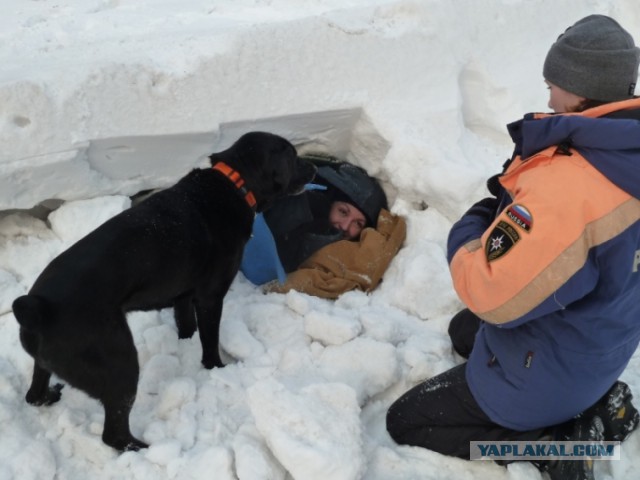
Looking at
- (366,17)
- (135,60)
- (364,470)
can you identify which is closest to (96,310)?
(364,470)

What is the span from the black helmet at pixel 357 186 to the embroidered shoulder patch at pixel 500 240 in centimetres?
208

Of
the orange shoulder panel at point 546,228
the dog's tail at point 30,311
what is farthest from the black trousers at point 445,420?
the dog's tail at point 30,311

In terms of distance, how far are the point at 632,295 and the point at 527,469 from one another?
2.67 feet

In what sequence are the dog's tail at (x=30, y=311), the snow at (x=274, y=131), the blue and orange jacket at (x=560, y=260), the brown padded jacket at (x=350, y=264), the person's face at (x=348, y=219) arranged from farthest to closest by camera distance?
the person's face at (x=348, y=219) → the brown padded jacket at (x=350, y=264) → the snow at (x=274, y=131) → the dog's tail at (x=30, y=311) → the blue and orange jacket at (x=560, y=260)

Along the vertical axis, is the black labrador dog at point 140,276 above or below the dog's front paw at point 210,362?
above

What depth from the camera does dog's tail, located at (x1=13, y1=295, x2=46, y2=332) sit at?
2061 mm

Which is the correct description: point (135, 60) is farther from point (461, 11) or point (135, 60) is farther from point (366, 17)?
point (461, 11)

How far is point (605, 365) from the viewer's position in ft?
6.97

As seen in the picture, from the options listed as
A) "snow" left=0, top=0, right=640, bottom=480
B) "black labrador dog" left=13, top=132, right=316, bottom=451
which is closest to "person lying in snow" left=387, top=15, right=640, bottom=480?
"snow" left=0, top=0, right=640, bottom=480

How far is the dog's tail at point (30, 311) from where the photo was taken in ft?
6.76

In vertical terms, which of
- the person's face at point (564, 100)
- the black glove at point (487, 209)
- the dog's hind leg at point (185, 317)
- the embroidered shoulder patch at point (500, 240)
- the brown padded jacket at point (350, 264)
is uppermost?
the person's face at point (564, 100)

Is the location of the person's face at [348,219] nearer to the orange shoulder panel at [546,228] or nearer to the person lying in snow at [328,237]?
the person lying in snow at [328,237]

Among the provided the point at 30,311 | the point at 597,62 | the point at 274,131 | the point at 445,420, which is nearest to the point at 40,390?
the point at 30,311

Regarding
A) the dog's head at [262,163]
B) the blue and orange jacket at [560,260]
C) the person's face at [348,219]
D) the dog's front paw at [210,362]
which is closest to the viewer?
the blue and orange jacket at [560,260]
